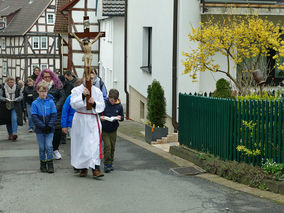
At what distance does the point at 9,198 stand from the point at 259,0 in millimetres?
9065

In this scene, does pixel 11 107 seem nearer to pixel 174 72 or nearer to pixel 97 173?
pixel 174 72

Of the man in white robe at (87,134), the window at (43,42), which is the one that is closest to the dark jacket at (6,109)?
the man in white robe at (87,134)

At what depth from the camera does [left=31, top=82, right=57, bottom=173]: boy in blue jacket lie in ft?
32.2

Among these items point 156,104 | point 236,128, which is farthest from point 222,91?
point 156,104

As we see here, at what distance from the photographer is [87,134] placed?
9.39 metres

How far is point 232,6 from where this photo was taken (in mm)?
14289

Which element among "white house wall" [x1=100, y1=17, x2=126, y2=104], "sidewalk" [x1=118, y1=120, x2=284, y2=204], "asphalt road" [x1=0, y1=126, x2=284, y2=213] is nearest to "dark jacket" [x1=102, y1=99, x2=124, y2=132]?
"asphalt road" [x1=0, y1=126, x2=284, y2=213]

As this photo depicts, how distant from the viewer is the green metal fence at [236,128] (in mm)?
8986

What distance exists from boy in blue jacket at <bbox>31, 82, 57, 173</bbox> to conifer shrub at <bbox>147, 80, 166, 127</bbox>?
4748mm

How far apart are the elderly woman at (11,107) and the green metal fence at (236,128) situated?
17.2 ft

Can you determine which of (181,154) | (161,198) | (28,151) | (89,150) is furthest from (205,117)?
(28,151)

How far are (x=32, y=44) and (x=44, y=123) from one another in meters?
45.0

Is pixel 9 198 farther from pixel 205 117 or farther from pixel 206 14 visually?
pixel 206 14

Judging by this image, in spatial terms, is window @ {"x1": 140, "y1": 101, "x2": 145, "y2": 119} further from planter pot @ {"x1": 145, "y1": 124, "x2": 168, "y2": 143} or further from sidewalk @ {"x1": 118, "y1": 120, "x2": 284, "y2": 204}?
planter pot @ {"x1": 145, "y1": 124, "x2": 168, "y2": 143}
